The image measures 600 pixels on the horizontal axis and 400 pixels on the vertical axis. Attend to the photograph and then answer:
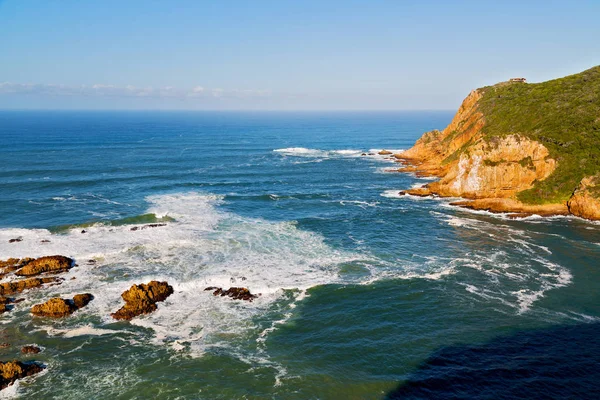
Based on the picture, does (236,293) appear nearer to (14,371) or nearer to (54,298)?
(54,298)

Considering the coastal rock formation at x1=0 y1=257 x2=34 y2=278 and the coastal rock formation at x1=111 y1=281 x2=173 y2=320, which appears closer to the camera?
the coastal rock formation at x1=111 y1=281 x2=173 y2=320

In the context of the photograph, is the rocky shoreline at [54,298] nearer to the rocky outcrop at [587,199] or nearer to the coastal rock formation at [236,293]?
the coastal rock formation at [236,293]

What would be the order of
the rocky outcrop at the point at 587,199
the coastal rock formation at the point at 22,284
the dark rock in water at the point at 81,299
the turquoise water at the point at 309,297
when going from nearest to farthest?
the turquoise water at the point at 309,297 → the dark rock in water at the point at 81,299 → the coastal rock formation at the point at 22,284 → the rocky outcrop at the point at 587,199

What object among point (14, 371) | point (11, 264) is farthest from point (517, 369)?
point (11, 264)

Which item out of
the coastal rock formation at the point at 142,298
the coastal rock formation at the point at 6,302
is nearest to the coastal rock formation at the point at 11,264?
the coastal rock formation at the point at 6,302

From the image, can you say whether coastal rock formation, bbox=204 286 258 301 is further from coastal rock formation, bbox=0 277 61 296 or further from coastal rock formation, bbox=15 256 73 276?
coastal rock formation, bbox=15 256 73 276

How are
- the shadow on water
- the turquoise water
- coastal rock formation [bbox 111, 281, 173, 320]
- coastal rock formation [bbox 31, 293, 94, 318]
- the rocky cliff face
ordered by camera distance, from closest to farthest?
the shadow on water → the turquoise water → coastal rock formation [bbox 31, 293, 94, 318] → coastal rock formation [bbox 111, 281, 173, 320] → the rocky cliff face

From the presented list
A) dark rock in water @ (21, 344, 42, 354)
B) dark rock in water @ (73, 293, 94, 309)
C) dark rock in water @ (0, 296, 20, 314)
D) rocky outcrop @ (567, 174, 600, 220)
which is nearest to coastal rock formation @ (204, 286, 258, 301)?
dark rock in water @ (73, 293, 94, 309)
